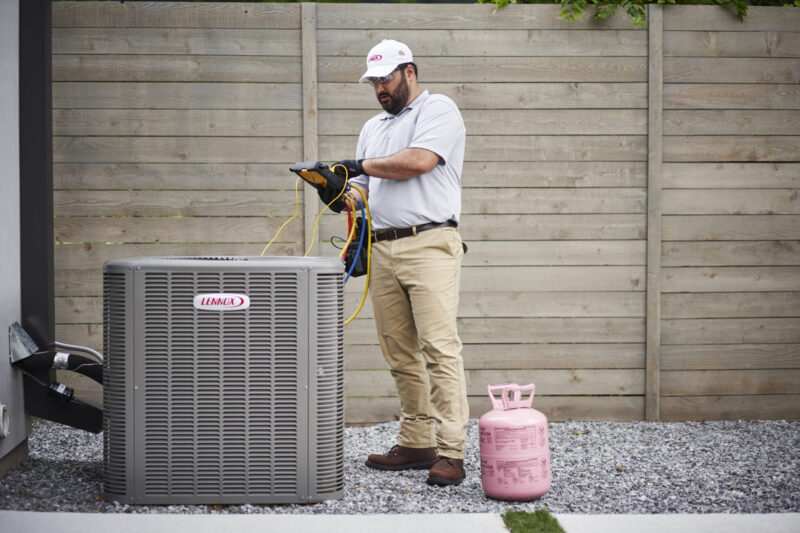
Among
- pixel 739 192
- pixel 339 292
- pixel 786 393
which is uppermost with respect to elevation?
pixel 739 192

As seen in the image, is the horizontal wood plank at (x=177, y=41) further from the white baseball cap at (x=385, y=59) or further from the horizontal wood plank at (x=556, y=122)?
the white baseball cap at (x=385, y=59)

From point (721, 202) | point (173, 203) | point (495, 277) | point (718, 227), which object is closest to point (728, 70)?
point (721, 202)

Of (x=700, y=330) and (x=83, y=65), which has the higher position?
(x=83, y=65)

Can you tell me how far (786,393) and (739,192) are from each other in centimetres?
109

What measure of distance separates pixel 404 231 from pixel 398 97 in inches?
20.8

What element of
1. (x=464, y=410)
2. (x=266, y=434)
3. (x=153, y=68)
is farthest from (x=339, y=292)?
(x=153, y=68)

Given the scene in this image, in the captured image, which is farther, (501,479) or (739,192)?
(739,192)

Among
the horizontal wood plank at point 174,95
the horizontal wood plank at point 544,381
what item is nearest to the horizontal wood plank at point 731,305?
the horizontal wood plank at point 544,381

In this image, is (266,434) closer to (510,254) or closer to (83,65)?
(510,254)

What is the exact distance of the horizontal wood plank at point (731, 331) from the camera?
13.3ft

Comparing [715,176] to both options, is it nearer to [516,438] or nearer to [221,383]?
[516,438]

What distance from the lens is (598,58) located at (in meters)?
A: 4.02

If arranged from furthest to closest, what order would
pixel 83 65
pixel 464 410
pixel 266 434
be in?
1. pixel 83 65
2. pixel 464 410
3. pixel 266 434

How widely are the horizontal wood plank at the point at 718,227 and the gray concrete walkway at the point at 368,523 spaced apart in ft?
6.40
